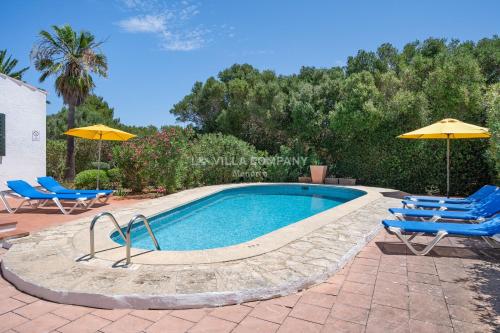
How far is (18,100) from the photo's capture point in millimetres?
11258

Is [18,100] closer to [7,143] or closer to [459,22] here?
[7,143]

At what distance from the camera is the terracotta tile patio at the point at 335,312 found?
280 centimetres

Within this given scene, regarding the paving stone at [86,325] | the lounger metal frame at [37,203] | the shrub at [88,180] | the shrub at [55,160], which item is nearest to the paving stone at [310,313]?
the paving stone at [86,325]

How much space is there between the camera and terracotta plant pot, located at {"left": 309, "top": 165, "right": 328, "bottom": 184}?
15.2 metres

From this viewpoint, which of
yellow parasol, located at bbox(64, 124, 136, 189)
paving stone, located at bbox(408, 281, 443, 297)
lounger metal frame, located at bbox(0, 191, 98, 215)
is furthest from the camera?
yellow parasol, located at bbox(64, 124, 136, 189)

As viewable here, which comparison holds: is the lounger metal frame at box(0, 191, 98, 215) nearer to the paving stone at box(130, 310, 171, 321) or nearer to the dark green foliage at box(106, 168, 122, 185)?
the dark green foliage at box(106, 168, 122, 185)

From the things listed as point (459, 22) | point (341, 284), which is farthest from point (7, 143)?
point (459, 22)

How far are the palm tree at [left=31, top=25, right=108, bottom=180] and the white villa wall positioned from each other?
12.8ft

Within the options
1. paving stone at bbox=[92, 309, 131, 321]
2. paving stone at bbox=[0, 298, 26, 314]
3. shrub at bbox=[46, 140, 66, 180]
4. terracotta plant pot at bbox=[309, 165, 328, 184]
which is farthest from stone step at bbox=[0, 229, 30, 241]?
shrub at bbox=[46, 140, 66, 180]

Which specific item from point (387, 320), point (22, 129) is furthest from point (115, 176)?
point (387, 320)

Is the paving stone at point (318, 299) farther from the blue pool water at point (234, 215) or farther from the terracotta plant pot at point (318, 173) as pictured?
the terracotta plant pot at point (318, 173)

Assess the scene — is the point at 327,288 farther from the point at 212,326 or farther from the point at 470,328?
the point at 212,326

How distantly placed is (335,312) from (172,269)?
1.93 m

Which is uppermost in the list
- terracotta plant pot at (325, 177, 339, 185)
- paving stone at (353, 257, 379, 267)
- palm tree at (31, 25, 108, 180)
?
palm tree at (31, 25, 108, 180)
